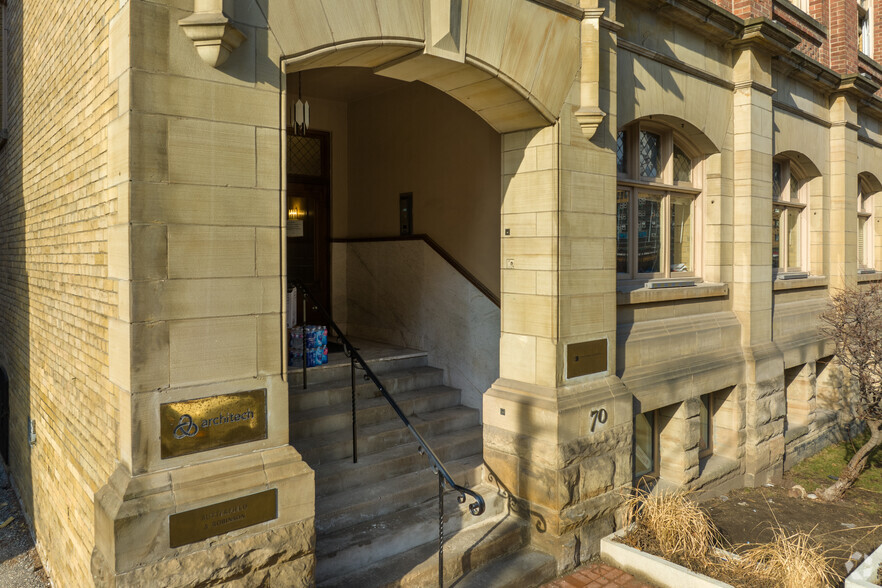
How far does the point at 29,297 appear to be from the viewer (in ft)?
25.2

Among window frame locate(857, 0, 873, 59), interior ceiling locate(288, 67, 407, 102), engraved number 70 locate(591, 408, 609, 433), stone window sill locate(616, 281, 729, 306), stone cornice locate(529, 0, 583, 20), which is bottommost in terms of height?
engraved number 70 locate(591, 408, 609, 433)

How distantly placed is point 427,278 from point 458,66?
383 cm

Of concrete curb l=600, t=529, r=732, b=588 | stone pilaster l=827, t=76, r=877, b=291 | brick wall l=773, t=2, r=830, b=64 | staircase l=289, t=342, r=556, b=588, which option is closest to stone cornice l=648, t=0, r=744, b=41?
brick wall l=773, t=2, r=830, b=64

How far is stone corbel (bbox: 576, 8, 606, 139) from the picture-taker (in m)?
6.23

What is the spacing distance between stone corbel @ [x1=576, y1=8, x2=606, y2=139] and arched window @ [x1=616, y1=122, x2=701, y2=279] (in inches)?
67.8

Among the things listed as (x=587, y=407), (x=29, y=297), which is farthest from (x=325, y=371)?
(x=29, y=297)

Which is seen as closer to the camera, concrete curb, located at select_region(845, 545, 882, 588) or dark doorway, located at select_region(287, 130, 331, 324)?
concrete curb, located at select_region(845, 545, 882, 588)

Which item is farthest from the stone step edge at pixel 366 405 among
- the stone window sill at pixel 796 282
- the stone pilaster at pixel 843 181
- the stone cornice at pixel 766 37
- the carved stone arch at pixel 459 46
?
the stone pilaster at pixel 843 181

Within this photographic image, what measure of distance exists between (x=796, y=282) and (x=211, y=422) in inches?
387

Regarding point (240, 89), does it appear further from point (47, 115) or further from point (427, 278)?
point (427, 278)

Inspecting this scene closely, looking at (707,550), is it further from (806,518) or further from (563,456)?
(806,518)

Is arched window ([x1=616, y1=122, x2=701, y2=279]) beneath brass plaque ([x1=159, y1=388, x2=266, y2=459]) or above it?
above

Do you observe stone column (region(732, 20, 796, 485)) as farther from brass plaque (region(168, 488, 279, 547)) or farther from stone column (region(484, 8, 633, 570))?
brass plaque (region(168, 488, 279, 547))

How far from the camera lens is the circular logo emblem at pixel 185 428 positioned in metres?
4.03
